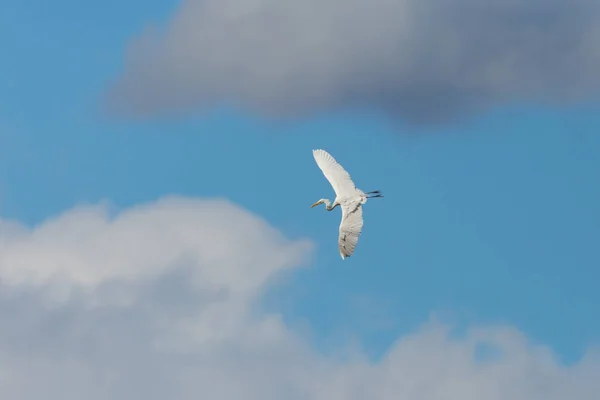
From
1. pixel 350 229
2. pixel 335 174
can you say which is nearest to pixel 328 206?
pixel 335 174

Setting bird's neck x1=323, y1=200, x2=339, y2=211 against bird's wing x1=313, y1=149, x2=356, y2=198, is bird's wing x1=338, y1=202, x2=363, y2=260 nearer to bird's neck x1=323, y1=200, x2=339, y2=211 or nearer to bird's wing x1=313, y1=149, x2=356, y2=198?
bird's wing x1=313, y1=149, x2=356, y2=198

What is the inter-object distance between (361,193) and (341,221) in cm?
317

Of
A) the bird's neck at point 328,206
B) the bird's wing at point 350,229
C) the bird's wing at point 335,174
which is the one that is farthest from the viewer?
the bird's neck at point 328,206

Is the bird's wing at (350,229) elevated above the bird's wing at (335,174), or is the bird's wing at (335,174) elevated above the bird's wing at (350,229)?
the bird's wing at (335,174)

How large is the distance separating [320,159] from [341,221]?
26.4 ft

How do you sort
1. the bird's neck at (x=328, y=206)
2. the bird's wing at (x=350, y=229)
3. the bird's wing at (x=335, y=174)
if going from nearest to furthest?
the bird's wing at (x=350, y=229) → the bird's wing at (x=335, y=174) → the bird's neck at (x=328, y=206)

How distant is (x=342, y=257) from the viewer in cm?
12525

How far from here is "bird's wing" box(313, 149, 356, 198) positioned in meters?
129

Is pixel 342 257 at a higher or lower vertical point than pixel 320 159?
lower

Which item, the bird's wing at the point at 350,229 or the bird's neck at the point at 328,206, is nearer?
Result: the bird's wing at the point at 350,229

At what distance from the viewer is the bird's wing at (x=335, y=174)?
128625 millimetres

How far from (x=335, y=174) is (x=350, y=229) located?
719cm

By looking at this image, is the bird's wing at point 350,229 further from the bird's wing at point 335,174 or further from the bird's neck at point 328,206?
the bird's neck at point 328,206

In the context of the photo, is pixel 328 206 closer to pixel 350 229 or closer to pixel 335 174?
pixel 335 174
